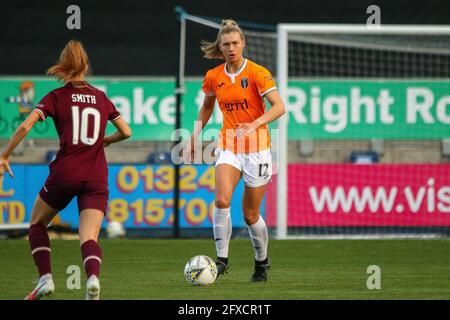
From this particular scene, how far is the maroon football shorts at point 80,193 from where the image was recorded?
7.68 metres

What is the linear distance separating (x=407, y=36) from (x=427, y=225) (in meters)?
2.77

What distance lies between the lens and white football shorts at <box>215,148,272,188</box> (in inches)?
368

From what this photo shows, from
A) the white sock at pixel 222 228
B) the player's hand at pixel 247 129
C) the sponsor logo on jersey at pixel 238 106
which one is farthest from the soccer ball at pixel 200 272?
the sponsor logo on jersey at pixel 238 106

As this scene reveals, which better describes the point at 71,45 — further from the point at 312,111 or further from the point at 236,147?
the point at 312,111

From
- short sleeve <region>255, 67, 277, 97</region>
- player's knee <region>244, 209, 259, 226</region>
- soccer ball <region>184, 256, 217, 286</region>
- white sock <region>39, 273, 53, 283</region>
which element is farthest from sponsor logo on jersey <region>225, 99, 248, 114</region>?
white sock <region>39, 273, 53, 283</region>

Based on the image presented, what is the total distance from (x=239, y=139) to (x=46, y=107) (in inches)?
85.1

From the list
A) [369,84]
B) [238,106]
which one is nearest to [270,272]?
[238,106]

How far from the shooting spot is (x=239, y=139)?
9336mm

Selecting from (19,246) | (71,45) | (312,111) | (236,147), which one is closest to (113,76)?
(312,111)

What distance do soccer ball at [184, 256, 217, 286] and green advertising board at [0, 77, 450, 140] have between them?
282 inches

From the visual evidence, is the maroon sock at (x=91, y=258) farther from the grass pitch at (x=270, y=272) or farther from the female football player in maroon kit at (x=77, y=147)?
the grass pitch at (x=270, y=272)

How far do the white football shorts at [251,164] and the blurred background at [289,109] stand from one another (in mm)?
5417

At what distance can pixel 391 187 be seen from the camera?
1558 cm

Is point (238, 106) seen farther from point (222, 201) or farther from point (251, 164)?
point (222, 201)
